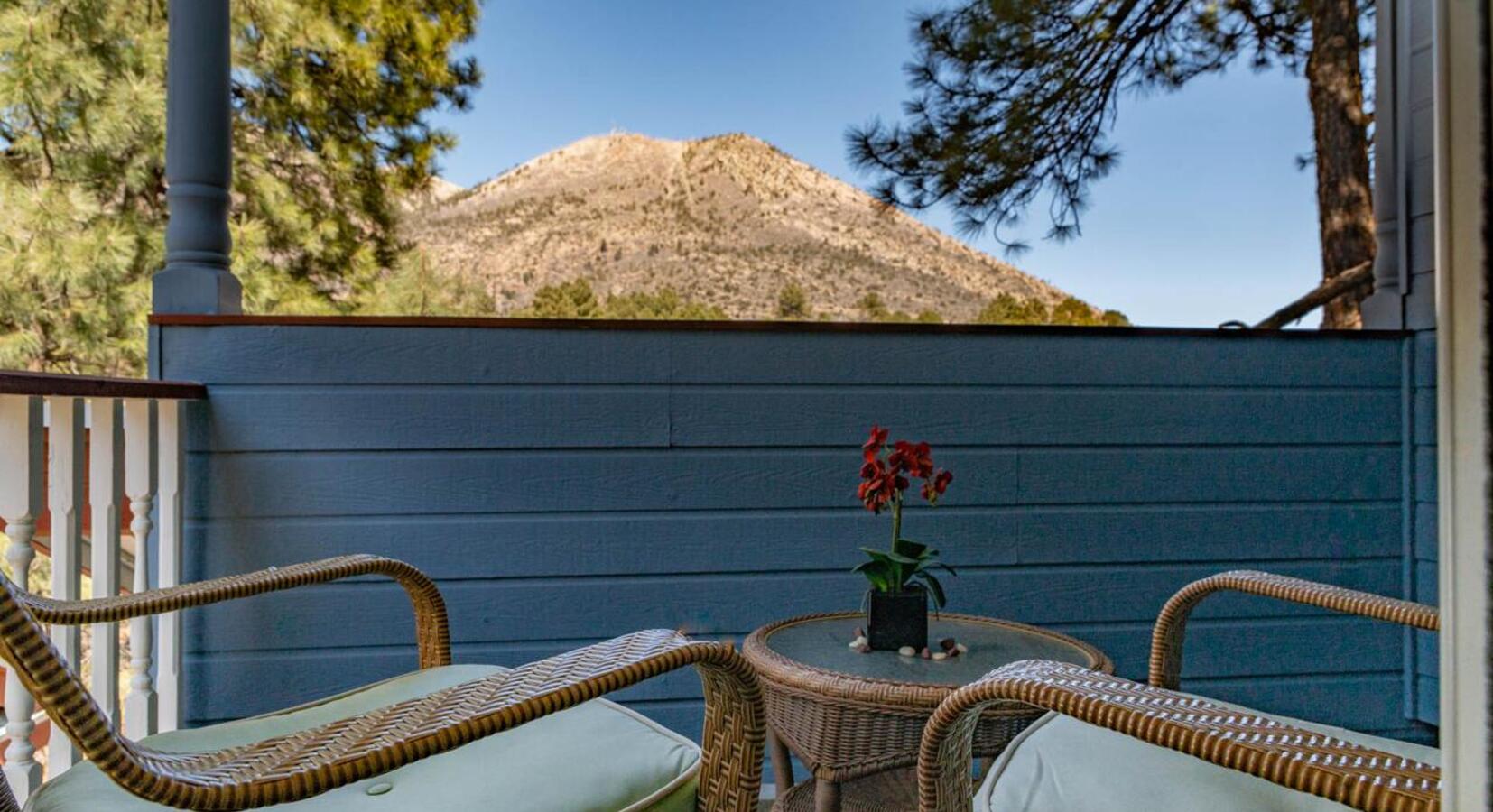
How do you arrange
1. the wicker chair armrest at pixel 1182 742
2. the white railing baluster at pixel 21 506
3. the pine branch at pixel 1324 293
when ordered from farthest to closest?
the pine branch at pixel 1324 293
the white railing baluster at pixel 21 506
the wicker chair armrest at pixel 1182 742

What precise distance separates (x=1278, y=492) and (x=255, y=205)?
5.53 m

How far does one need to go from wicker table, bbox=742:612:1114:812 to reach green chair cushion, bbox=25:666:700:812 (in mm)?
257

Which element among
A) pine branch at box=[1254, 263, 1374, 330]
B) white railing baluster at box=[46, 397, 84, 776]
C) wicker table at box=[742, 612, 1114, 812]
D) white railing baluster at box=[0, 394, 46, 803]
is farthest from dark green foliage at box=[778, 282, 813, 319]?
white railing baluster at box=[0, 394, 46, 803]

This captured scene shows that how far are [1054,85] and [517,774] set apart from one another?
3283mm

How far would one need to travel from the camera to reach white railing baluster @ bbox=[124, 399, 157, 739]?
1.92m

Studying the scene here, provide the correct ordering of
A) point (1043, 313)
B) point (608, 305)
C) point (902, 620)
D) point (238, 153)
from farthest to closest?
point (238, 153) < point (608, 305) < point (1043, 313) < point (902, 620)

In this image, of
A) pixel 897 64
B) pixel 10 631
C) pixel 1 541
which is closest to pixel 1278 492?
pixel 897 64

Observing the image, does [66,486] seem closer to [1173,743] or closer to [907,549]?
[907,549]

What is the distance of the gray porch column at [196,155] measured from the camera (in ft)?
7.30

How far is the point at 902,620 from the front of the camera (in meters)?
1.76

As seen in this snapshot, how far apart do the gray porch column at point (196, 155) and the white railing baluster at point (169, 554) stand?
300mm

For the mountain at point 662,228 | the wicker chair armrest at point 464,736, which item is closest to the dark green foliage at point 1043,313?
the mountain at point 662,228

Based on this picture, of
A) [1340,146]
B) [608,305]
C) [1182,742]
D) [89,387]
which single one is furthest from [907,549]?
[608,305]

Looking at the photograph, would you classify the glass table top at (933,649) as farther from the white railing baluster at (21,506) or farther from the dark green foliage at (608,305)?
the dark green foliage at (608,305)
